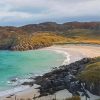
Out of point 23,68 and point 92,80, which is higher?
point 92,80

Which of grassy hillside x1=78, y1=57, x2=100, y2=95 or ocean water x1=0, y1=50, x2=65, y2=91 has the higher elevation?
grassy hillside x1=78, y1=57, x2=100, y2=95

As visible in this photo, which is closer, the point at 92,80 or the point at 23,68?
the point at 92,80

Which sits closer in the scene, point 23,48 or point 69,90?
point 69,90

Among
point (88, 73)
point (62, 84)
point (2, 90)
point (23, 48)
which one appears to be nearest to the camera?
point (88, 73)

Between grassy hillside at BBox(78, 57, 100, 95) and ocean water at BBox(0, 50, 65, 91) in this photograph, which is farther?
ocean water at BBox(0, 50, 65, 91)

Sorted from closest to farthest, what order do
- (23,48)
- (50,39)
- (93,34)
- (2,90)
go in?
(2,90), (23,48), (50,39), (93,34)

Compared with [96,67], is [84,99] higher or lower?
lower

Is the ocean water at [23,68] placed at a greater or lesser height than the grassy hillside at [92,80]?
lesser

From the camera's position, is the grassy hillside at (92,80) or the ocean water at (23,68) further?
the ocean water at (23,68)

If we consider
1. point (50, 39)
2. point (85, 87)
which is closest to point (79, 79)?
point (85, 87)

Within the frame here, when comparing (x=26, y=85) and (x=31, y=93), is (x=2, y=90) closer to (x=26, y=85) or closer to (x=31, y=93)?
(x=26, y=85)
